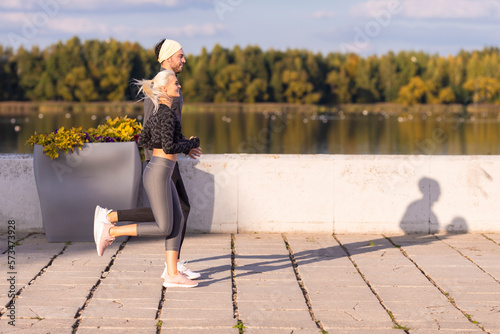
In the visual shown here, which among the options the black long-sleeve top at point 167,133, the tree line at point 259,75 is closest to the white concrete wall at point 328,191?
the black long-sleeve top at point 167,133

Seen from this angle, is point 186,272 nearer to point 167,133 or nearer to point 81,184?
point 167,133

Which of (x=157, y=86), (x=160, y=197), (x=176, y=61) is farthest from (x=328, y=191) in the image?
(x=157, y=86)

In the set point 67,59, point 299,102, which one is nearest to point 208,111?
point 299,102

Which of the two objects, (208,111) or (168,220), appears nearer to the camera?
(168,220)

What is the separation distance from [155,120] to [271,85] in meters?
151

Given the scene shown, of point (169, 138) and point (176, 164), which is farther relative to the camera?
point (176, 164)

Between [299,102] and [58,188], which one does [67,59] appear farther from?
[58,188]

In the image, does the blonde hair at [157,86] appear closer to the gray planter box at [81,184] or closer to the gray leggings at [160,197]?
the gray leggings at [160,197]

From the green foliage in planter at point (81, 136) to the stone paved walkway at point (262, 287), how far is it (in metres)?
0.91

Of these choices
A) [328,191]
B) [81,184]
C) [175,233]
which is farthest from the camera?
[328,191]

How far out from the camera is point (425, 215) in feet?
24.1

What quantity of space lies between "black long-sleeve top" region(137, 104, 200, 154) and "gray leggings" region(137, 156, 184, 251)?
0.14 meters

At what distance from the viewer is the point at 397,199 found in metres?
7.34

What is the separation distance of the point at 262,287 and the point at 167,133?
4.24 feet
